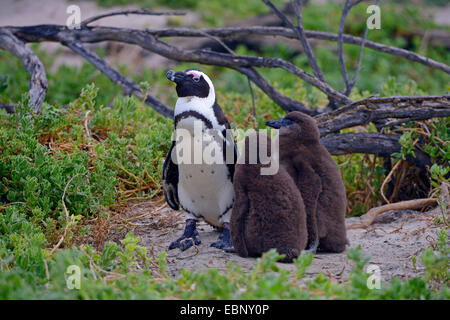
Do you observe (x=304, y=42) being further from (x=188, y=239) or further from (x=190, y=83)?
(x=188, y=239)

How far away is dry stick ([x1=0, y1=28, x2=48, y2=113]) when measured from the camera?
223 inches

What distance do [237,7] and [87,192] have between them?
367 inches

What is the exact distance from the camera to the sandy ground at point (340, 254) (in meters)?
3.79

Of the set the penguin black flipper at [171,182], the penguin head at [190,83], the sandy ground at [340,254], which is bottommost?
the sandy ground at [340,254]

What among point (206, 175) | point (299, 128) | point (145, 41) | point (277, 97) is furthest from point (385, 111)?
point (145, 41)

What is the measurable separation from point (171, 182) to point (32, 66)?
225 centimetres

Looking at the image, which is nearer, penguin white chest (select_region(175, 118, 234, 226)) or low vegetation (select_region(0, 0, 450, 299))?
low vegetation (select_region(0, 0, 450, 299))

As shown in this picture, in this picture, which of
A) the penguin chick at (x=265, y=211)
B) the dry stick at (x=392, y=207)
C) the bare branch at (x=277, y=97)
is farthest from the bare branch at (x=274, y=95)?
the penguin chick at (x=265, y=211)

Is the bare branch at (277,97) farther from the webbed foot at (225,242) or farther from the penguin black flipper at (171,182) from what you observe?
the webbed foot at (225,242)

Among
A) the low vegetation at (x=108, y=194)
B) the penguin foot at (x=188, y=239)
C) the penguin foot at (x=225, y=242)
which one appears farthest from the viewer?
the penguin foot at (x=188, y=239)

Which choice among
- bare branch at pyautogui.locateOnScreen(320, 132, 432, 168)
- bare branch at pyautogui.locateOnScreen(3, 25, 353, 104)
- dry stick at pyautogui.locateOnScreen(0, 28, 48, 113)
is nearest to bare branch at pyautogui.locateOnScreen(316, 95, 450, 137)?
bare branch at pyautogui.locateOnScreen(320, 132, 432, 168)

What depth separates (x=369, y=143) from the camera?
17.4ft

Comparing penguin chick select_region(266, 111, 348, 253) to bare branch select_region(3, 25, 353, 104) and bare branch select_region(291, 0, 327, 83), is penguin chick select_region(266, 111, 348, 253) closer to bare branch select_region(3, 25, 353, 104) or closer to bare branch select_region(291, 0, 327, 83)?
bare branch select_region(3, 25, 353, 104)

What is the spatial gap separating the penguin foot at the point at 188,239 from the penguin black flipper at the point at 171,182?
0.80 ft
